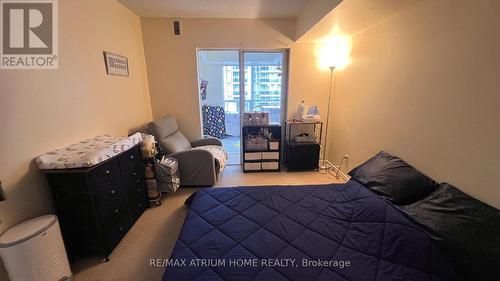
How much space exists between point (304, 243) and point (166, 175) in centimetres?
190

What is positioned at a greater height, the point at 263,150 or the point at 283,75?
the point at 283,75

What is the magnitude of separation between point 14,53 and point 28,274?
59.1 inches

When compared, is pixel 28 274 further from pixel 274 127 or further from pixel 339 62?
pixel 339 62

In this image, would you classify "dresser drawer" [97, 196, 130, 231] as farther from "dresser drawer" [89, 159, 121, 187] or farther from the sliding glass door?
the sliding glass door

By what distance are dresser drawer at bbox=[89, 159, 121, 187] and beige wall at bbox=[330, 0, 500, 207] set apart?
9.01 ft

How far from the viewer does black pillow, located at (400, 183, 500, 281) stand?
105cm

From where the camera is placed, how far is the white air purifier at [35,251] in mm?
1222

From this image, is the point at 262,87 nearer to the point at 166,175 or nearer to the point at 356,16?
the point at 356,16

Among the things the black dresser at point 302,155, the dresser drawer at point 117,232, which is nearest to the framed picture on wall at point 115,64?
the dresser drawer at point 117,232

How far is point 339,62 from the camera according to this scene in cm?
330

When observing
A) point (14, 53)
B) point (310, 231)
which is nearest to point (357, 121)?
point (310, 231)

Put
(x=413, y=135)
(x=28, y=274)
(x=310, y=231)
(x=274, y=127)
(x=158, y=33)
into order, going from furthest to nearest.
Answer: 1. (x=274, y=127)
2. (x=158, y=33)
3. (x=413, y=135)
4. (x=310, y=231)
5. (x=28, y=274)

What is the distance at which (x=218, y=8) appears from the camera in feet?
9.23

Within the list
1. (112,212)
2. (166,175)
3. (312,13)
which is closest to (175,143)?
(166,175)
